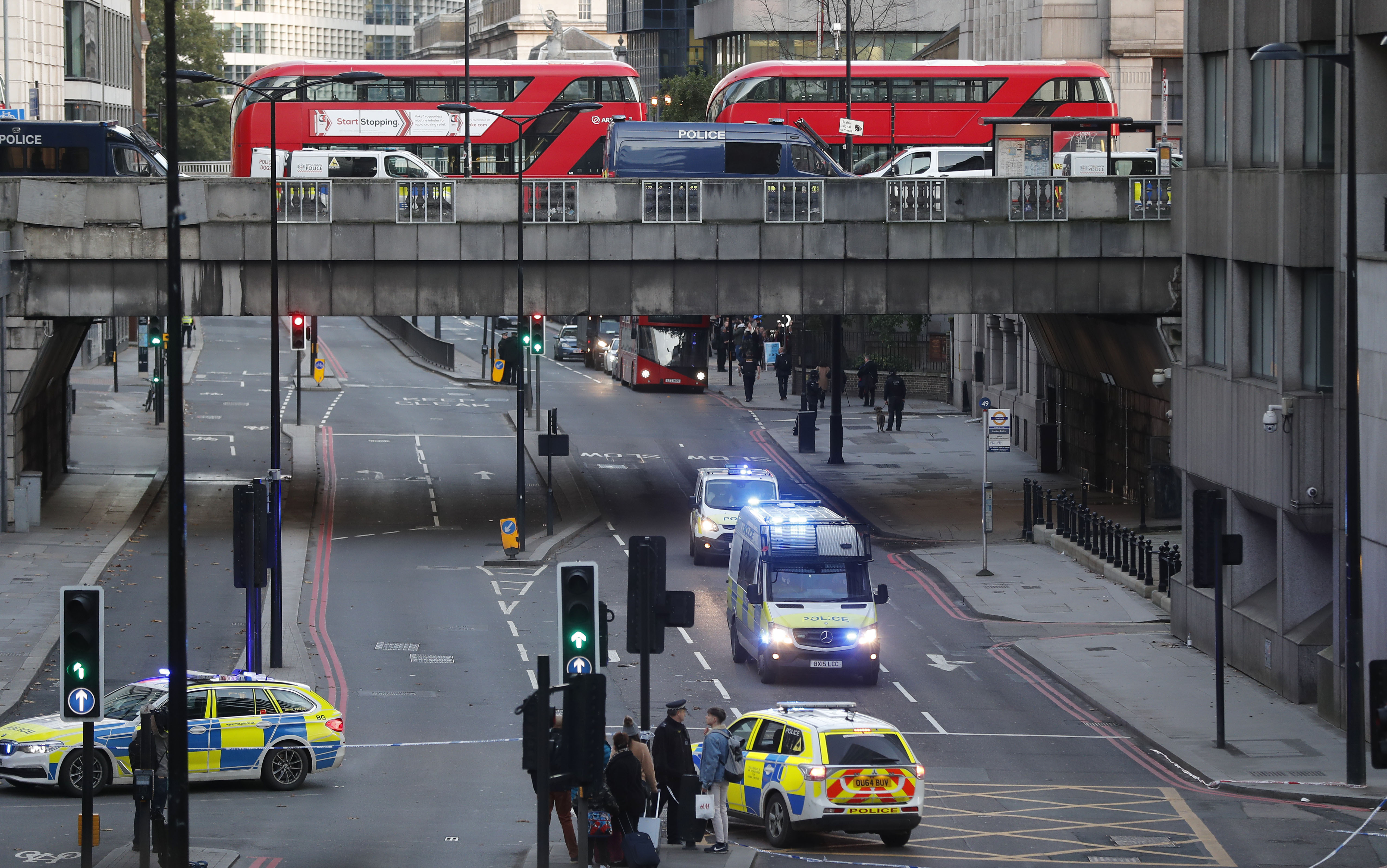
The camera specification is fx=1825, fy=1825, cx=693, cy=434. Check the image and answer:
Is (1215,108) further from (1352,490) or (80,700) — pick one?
(80,700)

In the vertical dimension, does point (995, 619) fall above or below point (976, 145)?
below

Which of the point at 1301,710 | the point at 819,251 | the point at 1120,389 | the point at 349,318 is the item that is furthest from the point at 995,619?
the point at 349,318

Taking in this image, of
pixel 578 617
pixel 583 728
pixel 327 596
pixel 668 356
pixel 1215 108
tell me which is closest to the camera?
pixel 583 728

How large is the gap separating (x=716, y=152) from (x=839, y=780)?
2965 centimetres

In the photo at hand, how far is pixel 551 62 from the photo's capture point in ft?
173

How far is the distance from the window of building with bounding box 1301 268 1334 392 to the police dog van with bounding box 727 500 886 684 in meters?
7.48

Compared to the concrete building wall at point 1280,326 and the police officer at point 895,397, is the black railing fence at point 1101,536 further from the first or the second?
the police officer at point 895,397

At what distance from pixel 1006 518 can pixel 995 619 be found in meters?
12.2

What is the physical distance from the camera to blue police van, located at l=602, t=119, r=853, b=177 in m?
47.0

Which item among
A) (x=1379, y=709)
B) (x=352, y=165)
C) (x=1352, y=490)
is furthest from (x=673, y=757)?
(x=352, y=165)

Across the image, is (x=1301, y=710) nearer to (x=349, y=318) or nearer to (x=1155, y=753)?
(x=1155, y=753)

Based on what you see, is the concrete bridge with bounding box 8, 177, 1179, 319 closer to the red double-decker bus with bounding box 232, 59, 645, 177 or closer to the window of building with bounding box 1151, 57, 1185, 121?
the red double-decker bus with bounding box 232, 59, 645, 177

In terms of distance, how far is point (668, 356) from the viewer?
2950 inches

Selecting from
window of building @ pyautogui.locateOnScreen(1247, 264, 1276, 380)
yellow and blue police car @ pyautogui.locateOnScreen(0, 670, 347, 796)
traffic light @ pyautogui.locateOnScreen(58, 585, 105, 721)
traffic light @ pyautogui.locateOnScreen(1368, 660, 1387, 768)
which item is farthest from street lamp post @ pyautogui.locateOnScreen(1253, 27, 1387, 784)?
traffic light @ pyautogui.locateOnScreen(58, 585, 105, 721)
